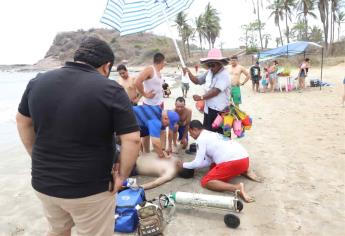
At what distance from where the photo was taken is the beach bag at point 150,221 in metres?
3.19

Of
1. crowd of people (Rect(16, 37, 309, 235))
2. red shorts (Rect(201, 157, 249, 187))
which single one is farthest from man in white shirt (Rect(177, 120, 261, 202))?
crowd of people (Rect(16, 37, 309, 235))

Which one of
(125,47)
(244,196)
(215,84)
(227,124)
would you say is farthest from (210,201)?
(125,47)

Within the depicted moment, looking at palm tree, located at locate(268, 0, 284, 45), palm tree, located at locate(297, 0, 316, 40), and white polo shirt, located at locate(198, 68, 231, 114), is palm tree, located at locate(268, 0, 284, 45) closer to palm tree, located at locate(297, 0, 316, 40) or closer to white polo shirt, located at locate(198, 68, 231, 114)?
palm tree, located at locate(297, 0, 316, 40)

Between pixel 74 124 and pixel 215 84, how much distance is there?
3072 mm

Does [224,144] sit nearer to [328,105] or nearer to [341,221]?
[341,221]

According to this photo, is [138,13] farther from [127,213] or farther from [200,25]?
[200,25]

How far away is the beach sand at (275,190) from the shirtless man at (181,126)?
0.34 metres

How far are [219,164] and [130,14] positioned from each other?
88.9 inches

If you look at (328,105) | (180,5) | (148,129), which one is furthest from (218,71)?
(328,105)

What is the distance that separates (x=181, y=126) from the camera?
19.4 feet

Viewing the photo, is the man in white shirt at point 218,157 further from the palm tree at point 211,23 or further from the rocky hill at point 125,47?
the palm tree at point 211,23

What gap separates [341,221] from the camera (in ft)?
10.9

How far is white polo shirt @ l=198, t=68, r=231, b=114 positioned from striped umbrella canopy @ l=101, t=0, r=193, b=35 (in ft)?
3.34

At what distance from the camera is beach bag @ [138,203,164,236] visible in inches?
126
